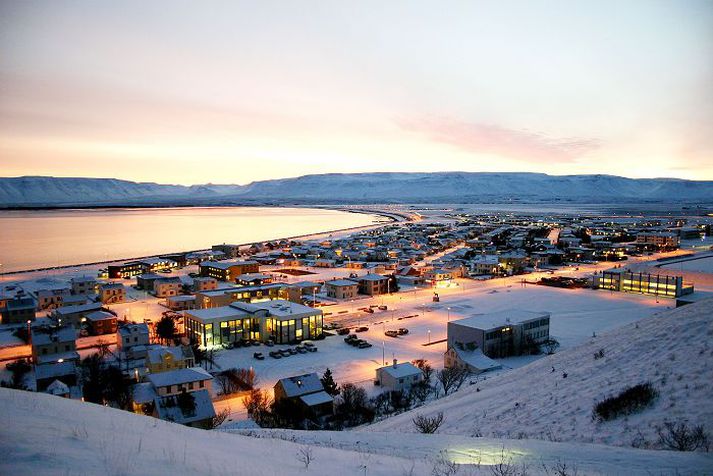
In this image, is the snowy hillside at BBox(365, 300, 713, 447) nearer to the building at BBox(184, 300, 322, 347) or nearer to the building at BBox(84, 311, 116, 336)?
the building at BBox(184, 300, 322, 347)

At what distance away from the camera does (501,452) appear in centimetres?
623

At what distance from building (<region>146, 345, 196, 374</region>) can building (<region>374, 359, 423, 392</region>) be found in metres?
7.07

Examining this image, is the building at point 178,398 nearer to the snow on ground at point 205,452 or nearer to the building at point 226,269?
the snow on ground at point 205,452

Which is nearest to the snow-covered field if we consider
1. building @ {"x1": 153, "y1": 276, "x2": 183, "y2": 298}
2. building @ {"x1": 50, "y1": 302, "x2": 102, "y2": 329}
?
building @ {"x1": 153, "y1": 276, "x2": 183, "y2": 298}

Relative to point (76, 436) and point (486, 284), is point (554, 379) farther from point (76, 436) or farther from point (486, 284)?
point (486, 284)

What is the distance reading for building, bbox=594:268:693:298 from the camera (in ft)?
91.0

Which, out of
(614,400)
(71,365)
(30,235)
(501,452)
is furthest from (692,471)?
(30,235)

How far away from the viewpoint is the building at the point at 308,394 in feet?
43.9

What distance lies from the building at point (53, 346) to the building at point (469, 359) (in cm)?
1406

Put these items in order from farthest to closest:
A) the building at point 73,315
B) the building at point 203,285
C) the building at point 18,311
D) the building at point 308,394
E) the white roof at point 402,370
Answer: the building at point 203,285
the building at point 18,311
the building at point 73,315
the white roof at point 402,370
the building at point 308,394

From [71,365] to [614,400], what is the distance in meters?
16.8

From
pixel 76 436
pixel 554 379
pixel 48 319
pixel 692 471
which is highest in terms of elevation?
pixel 76 436

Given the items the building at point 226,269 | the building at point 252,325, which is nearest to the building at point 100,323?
the building at point 252,325

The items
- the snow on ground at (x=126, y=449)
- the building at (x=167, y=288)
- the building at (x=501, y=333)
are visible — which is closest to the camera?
the snow on ground at (x=126, y=449)
